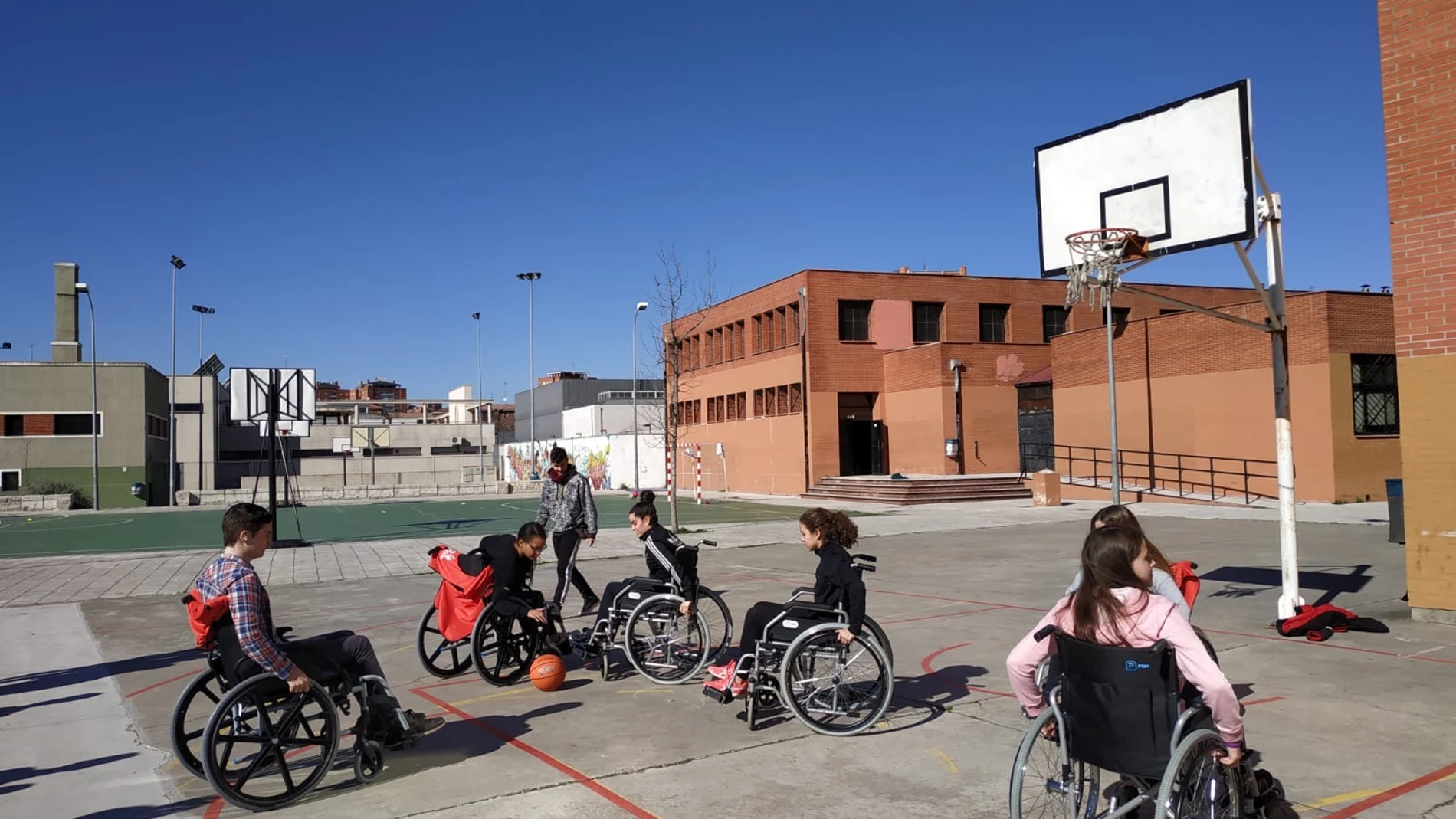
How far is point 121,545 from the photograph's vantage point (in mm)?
23812

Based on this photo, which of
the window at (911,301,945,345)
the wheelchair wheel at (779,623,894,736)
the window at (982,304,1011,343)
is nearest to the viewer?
the wheelchair wheel at (779,623,894,736)

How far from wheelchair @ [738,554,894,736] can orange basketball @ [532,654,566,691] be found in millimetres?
1733

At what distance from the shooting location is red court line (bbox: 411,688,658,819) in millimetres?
5168

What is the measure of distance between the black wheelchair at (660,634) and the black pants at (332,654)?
238 centimetres

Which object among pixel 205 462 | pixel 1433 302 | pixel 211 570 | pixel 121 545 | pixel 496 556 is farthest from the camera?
pixel 205 462

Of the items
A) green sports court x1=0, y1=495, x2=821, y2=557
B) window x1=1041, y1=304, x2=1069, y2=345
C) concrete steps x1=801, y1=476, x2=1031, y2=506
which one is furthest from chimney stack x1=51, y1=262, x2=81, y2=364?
window x1=1041, y1=304, x2=1069, y2=345

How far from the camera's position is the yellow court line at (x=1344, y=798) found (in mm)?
5007

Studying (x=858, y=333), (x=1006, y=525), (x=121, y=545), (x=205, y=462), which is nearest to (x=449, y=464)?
(x=205, y=462)

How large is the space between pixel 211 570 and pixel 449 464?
2988 inches

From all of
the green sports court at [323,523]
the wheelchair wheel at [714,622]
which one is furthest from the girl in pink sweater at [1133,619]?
the green sports court at [323,523]

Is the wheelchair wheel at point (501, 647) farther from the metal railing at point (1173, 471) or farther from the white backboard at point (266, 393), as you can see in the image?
the metal railing at point (1173, 471)

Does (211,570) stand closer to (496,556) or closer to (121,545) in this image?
(496,556)

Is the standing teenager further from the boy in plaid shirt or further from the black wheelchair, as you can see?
the boy in plaid shirt

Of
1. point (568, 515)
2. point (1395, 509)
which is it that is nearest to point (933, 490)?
point (1395, 509)
